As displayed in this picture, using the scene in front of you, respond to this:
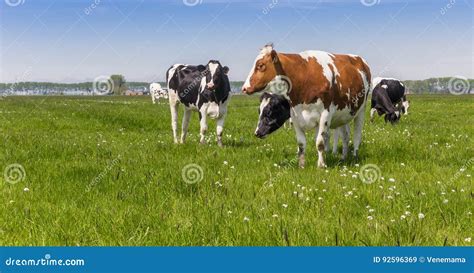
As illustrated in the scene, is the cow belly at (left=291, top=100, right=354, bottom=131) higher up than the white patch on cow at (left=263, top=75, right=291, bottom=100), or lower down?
lower down

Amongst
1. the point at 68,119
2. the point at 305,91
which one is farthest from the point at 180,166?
the point at 68,119

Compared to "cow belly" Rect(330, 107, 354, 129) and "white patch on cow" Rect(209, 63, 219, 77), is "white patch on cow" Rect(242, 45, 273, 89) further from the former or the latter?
"white patch on cow" Rect(209, 63, 219, 77)

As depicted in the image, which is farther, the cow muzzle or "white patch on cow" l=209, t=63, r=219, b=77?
"white patch on cow" l=209, t=63, r=219, b=77

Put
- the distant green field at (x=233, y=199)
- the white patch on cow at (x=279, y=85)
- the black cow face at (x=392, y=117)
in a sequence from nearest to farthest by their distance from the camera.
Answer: the distant green field at (x=233, y=199)
the white patch on cow at (x=279, y=85)
the black cow face at (x=392, y=117)

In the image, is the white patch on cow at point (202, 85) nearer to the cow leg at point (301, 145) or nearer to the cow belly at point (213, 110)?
the cow belly at point (213, 110)

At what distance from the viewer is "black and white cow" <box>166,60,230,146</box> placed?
44.0 ft

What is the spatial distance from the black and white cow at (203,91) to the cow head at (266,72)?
4613 millimetres

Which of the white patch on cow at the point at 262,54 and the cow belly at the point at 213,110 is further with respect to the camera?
the cow belly at the point at 213,110

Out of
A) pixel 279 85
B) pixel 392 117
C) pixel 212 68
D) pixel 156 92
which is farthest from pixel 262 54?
pixel 156 92

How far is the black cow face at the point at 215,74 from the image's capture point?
13289 mm

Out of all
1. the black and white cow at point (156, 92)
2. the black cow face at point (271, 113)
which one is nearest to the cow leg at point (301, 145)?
the black cow face at point (271, 113)

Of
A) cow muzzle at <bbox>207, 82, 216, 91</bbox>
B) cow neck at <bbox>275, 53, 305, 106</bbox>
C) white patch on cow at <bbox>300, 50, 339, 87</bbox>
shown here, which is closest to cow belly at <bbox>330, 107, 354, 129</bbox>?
white patch on cow at <bbox>300, 50, 339, 87</bbox>

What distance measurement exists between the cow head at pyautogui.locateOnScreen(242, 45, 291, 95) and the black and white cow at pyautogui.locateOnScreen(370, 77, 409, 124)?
47.4ft

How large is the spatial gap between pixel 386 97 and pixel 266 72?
15.8 m
